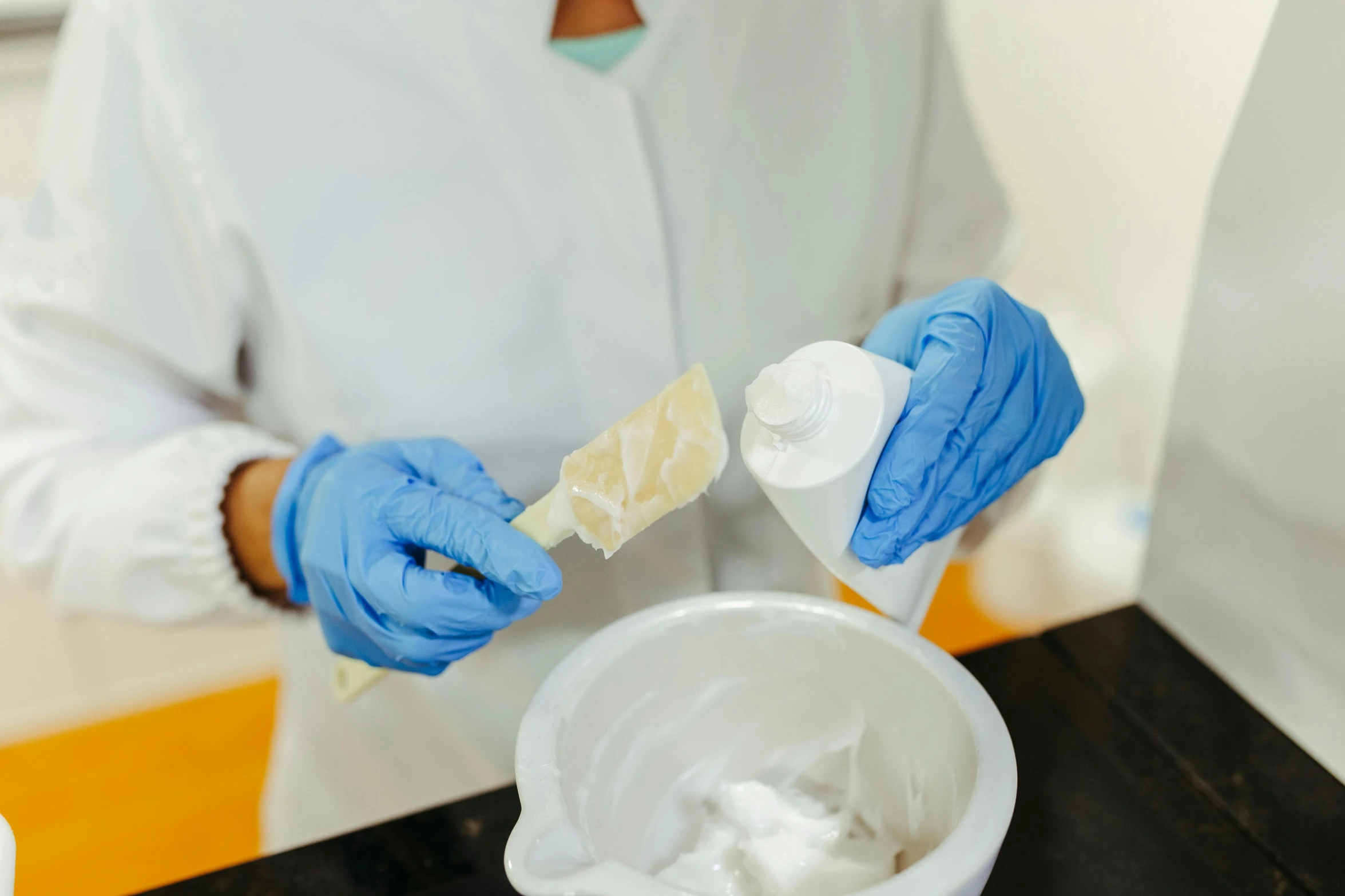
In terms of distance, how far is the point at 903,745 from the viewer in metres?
0.44

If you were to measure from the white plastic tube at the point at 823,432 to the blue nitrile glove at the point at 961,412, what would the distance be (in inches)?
0.5

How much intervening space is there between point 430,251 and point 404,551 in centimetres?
20

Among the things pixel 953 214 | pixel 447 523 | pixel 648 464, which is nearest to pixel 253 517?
pixel 447 523

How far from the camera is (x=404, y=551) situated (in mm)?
516

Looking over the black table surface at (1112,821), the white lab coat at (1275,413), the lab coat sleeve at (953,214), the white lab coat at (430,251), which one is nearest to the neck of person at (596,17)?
the white lab coat at (430,251)

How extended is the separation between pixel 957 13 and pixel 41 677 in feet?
4.15

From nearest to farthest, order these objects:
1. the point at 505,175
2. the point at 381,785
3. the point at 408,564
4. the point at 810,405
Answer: the point at 810,405, the point at 408,564, the point at 505,175, the point at 381,785

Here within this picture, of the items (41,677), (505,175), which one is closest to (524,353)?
(505,175)

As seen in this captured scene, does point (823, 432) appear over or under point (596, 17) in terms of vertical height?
under

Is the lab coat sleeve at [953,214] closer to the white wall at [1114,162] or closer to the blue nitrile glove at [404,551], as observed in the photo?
the white wall at [1114,162]

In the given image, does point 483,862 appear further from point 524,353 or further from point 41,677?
point 41,677

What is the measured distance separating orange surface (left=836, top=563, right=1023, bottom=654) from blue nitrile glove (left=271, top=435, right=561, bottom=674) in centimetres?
40

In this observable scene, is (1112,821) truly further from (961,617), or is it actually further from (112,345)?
(112,345)

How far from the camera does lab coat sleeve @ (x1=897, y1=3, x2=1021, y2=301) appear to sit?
2.31 feet
